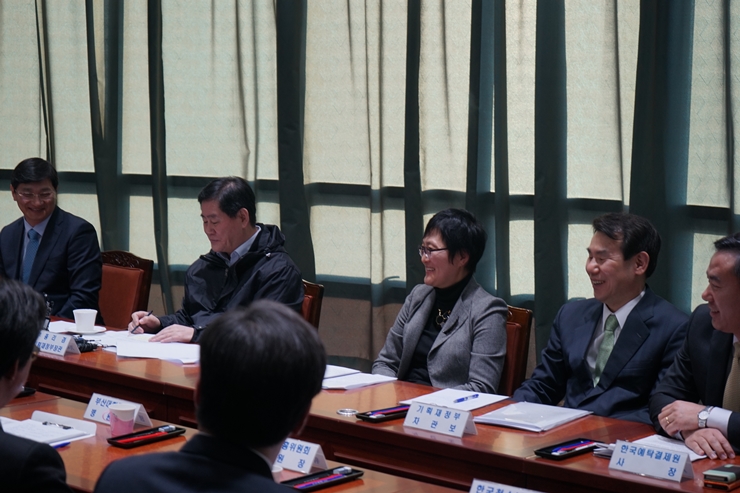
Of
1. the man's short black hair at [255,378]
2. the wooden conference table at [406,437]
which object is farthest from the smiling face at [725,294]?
the man's short black hair at [255,378]

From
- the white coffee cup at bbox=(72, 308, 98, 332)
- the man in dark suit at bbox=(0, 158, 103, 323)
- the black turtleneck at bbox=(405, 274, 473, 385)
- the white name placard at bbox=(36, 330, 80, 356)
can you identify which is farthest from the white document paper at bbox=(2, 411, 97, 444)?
the man in dark suit at bbox=(0, 158, 103, 323)

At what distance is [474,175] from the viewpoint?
4156 millimetres

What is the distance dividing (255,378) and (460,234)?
7.08 ft

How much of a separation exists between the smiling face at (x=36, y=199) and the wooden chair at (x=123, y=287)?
35cm

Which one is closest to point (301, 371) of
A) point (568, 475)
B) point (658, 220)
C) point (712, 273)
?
point (568, 475)

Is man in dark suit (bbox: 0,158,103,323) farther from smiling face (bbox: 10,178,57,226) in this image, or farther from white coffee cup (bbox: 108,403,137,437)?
white coffee cup (bbox: 108,403,137,437)

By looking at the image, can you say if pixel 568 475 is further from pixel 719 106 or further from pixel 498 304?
pixel 719 106

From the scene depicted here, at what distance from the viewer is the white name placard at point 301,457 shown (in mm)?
2002

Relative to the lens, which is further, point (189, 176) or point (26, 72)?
point (26, 72)

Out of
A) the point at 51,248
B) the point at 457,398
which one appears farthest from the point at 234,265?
the point at 457,398

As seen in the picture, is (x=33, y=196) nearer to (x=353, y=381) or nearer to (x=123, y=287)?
(x=123, y=287)

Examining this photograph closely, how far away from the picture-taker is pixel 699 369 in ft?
8.41

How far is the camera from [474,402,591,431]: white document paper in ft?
8.02

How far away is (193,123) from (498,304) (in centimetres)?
269
